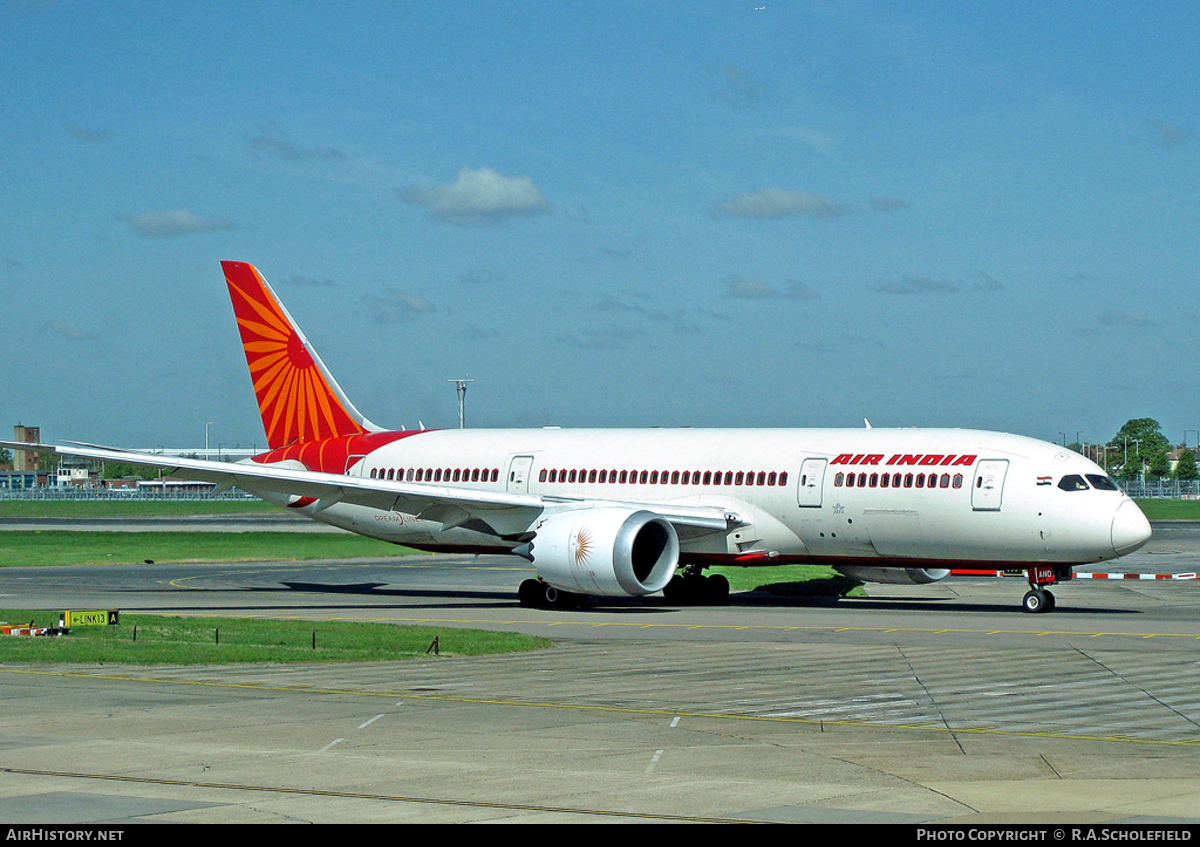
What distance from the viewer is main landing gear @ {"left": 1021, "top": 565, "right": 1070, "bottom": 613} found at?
1276 inches

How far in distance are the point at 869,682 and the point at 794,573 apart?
2711 centimetres

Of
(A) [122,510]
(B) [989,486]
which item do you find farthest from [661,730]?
(A) [122,510]

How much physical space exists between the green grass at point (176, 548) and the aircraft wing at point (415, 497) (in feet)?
60.5

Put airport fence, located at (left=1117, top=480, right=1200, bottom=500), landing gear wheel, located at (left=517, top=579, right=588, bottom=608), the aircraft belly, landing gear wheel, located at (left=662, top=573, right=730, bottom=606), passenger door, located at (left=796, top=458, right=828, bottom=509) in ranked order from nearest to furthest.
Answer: the aircraft belly, passenger door, located at (left=796, top=458, right=828, bottom=509), landing gear wheel, located at (left=517, top=579, right=588, bottom=608), landing gear wheel, located at (left=662, top=573, right=730, bottom=606), airport fence, located at (left=1117, top=480, right=1200, bottom=500)

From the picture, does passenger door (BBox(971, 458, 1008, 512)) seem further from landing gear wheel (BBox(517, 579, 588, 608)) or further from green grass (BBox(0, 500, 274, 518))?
green grass (BBox(0, 500, 274, 518))

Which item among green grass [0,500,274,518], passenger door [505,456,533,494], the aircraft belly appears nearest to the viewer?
the aircraft belly

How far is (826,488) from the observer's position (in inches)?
1357

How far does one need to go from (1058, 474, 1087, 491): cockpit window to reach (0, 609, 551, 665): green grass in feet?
41.9

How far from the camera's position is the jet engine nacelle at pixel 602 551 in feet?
107

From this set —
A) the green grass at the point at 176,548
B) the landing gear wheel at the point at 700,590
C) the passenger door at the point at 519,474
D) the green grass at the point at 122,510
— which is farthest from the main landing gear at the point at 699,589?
the green grass at the point at 122,510

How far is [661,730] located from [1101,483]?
19151 mm

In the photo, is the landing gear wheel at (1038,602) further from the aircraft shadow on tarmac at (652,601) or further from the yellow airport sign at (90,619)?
the yellow airport sign at (90,619)

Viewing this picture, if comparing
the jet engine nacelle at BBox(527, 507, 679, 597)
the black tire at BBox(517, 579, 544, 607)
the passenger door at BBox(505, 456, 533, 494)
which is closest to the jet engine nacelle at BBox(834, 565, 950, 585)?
the jet engine nacelle at BBox(527, 507, 679, 597)

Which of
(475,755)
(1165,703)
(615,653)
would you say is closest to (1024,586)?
(615,653)
